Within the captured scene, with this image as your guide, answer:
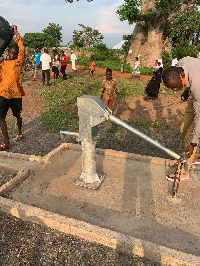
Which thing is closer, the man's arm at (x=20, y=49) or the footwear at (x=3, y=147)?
the man's arm at (x=20, y=49)

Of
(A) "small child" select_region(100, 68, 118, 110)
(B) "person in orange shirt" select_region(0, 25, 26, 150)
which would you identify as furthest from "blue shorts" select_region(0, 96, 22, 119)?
(A) "small child" select_region(100, 68, 118, 110)

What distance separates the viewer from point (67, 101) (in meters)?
8.57

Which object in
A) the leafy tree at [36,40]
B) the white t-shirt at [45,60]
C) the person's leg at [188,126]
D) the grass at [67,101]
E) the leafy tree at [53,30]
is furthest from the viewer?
the leafy tree at [53,30]

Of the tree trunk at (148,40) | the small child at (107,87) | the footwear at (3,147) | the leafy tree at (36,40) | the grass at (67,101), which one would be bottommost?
the footwear at (3,147)

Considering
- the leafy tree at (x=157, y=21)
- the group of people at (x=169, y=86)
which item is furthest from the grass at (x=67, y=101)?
the leafy tree at (x=157, y=21)

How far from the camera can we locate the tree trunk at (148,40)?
15.8 meters

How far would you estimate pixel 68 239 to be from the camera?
2.39 metres

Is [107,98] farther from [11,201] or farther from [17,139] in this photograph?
[11,201]

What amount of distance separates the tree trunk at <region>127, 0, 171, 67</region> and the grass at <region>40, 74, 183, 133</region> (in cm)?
734

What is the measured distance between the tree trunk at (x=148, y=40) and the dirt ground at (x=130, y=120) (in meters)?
8.73

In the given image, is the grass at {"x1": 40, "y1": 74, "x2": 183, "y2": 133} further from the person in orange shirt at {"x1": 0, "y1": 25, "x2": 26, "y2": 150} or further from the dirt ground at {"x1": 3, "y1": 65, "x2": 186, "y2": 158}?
the person in orange shirt at {"x1": 0, "y1": 25, "x2": 26, "y2": 150}

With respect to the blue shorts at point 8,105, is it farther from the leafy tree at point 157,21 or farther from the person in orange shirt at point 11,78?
the leafy tree at point 157,21

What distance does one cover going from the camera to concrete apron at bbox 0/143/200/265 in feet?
7.33

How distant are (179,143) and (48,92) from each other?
6592mm
